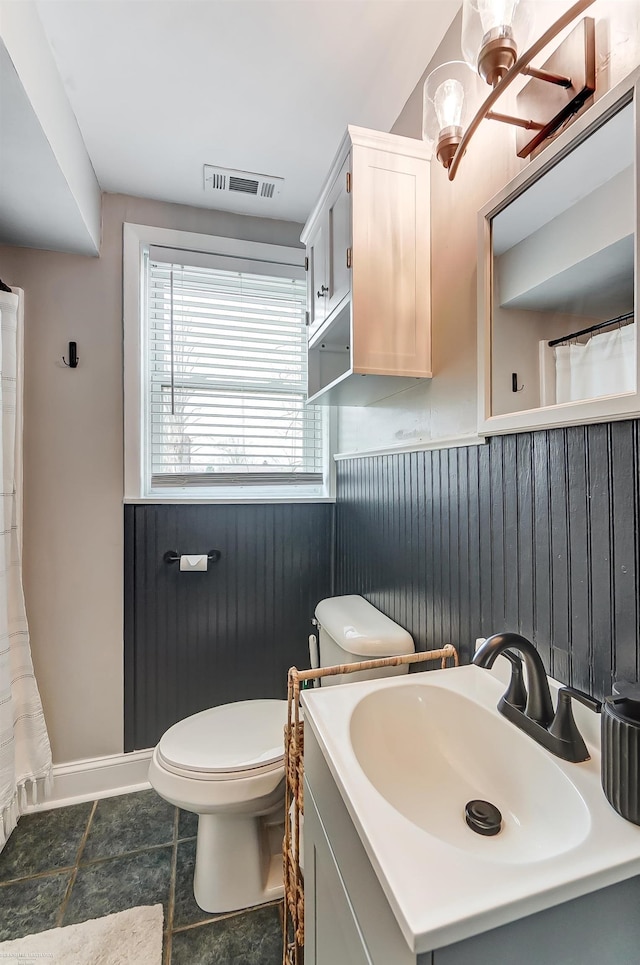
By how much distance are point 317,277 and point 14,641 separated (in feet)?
5.62

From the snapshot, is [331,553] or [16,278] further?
[331,553]

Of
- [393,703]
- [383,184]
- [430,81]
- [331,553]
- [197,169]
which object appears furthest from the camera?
[331,553]

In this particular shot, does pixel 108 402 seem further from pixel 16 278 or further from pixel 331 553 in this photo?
pixel 331 553

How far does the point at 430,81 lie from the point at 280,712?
1890 mm

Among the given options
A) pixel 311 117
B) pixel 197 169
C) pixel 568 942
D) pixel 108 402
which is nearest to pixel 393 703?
pixel 568 942

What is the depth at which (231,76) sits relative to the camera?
135 cm

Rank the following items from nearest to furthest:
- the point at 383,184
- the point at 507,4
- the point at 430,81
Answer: the point at 507,4 < the point at 430,81 < the point at 383,184

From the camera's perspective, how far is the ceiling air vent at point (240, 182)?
174 centimetres

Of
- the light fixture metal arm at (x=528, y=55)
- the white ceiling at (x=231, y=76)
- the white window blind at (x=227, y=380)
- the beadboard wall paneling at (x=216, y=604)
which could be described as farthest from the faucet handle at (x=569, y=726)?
the white ceiling at (x=231, y=76)

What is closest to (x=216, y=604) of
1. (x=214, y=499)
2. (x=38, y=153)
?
(x=214, y=499)

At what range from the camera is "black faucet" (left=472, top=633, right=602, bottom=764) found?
71 cm

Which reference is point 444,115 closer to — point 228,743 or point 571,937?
point 571,937

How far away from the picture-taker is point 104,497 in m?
1.84

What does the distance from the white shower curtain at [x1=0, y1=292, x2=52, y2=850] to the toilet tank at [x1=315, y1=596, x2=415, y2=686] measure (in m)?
1.09
